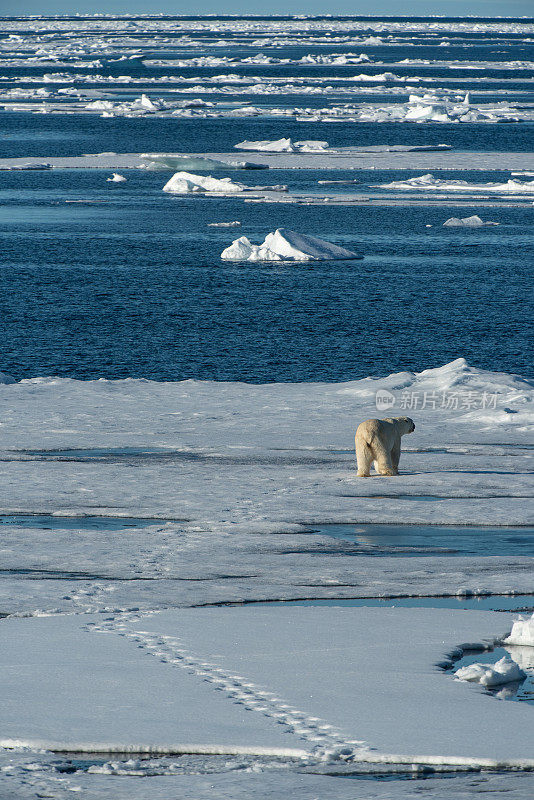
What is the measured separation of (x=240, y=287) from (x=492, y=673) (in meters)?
18.2

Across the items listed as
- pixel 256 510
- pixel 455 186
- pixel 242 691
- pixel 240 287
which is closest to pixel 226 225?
pixel 240 287

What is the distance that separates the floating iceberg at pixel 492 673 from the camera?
5703mm

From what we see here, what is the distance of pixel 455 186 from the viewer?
3672 cm

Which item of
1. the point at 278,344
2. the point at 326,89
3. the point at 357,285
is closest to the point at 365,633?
the point at 278,344

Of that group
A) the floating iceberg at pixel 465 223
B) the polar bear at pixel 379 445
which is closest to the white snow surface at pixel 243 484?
the polar bear at pixel 379 445

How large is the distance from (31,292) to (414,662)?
18.4 metres

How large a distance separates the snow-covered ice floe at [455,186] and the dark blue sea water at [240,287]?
135 cm

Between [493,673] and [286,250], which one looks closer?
[493,673]

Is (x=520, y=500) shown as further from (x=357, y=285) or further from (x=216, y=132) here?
(x=216, y=132)

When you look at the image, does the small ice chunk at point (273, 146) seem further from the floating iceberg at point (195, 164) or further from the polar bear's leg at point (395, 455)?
the polar bear's leg at point (395, 455)

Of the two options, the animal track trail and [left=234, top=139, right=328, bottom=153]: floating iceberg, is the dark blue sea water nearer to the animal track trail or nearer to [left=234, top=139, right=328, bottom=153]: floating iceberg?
[left=234, top=139, right=328, bottom=153]: floating iceberg

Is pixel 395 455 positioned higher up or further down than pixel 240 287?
higher up

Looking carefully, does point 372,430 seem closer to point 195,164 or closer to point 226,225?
point 226,225

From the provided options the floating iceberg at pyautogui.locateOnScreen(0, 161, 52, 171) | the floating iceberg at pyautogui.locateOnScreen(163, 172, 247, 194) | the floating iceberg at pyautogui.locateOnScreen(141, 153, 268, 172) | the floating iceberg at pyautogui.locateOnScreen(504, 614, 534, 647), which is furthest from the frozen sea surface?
the floating iceberg at pyautogui.locateOnScreen(0, 161, 52, 171)
